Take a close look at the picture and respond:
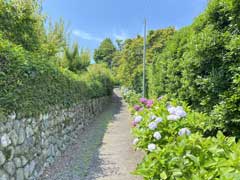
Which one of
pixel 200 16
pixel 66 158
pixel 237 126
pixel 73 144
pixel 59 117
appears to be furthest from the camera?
pixel 73 144

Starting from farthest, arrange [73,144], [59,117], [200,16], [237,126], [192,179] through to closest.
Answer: [73,144], [59,117], [200,16], [237,126], [192,179]

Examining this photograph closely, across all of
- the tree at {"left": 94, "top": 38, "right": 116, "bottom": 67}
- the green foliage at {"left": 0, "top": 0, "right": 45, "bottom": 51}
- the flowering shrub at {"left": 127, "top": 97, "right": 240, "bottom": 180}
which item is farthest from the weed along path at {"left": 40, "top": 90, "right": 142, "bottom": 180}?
the tree at {"left": 94, "top": 38, "right": 116, "bottom": 67}

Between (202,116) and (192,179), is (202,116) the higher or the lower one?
the higher one

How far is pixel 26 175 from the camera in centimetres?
355

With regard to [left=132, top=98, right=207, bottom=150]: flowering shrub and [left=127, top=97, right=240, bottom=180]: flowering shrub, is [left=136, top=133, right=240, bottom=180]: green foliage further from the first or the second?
[left=132, top=98, right=207, bottom=150]: flowering shrub

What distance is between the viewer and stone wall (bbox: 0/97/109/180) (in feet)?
9.91

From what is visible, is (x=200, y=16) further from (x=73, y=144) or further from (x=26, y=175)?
(x=73, y=144)

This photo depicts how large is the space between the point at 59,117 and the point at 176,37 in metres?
3.57

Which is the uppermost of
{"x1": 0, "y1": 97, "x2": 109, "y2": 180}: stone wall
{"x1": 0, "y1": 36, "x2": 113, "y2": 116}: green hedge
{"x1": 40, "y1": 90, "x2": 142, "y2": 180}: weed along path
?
{"x1": 0, "y1": 36, "x2": 113, "y2": 116}: green hedge

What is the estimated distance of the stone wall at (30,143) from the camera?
3020 mm

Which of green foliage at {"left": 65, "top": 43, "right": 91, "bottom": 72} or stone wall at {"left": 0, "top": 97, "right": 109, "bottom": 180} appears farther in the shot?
green foliage at {"left": 65, "top": 43, "right": 91, "bottom": 72}

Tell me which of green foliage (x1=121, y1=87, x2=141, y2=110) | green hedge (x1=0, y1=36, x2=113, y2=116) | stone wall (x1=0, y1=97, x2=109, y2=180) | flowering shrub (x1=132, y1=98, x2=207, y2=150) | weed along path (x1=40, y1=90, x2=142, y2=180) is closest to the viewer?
stone wall (x1=0, y1=97, x2=109, y2=180)

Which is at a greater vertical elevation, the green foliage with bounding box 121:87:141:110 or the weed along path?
the green foliage with bounding box 121:87:141:110

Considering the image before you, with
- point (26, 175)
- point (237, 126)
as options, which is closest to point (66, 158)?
point (26, 175)
